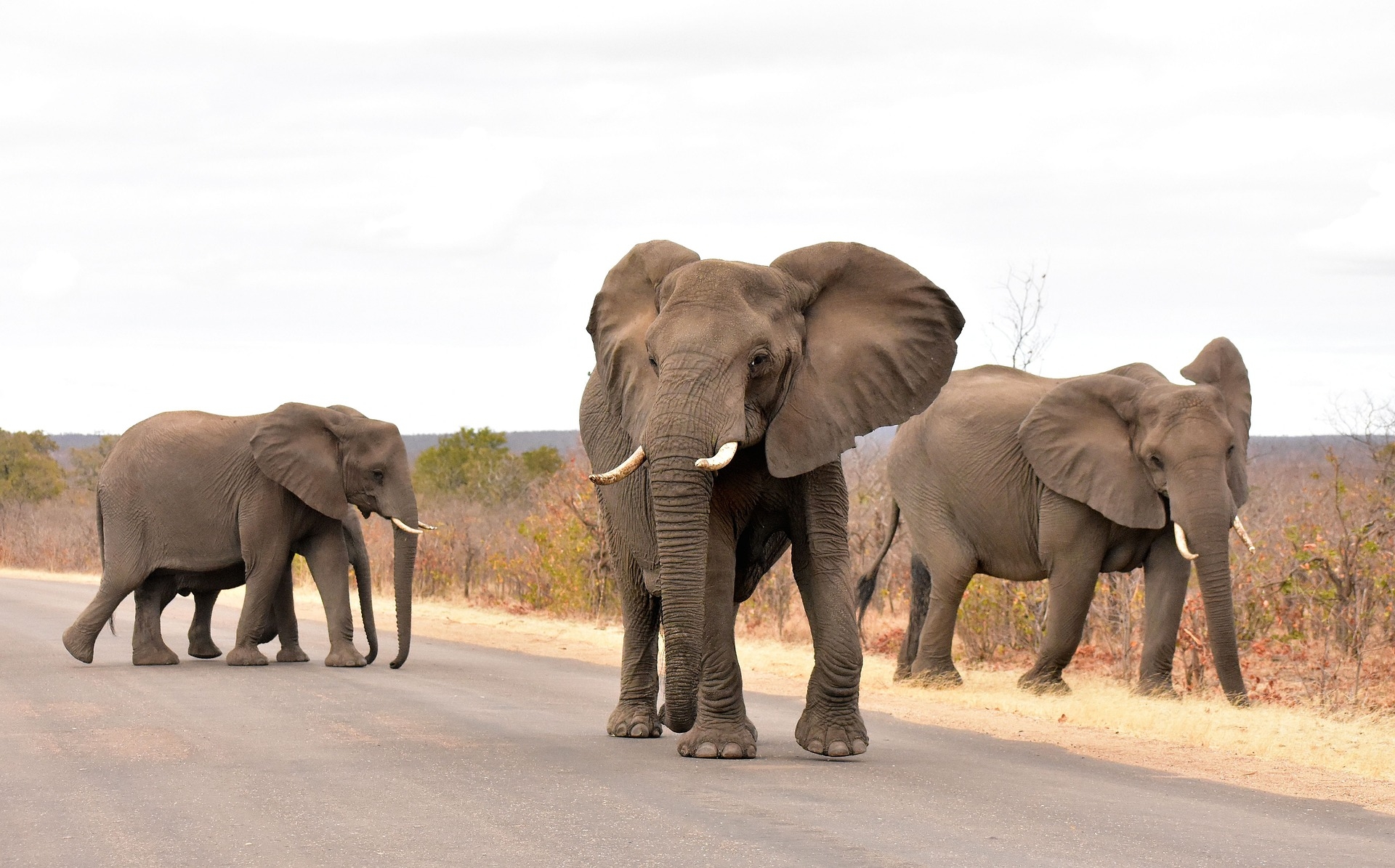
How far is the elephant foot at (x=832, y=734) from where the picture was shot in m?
9.48

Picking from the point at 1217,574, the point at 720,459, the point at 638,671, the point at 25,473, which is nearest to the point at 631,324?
the point at 720,459

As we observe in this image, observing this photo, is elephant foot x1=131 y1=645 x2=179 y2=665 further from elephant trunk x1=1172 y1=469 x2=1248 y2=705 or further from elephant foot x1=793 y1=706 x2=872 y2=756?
elephant trunk x1=1172 y1=469 x2=1248 y2=705

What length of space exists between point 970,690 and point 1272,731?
375 centimetres

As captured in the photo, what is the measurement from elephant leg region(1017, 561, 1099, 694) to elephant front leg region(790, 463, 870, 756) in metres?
5.50

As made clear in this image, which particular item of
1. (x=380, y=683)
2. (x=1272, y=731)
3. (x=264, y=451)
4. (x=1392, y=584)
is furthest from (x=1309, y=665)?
(x=264, y=451)

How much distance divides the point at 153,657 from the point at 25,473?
4470cm

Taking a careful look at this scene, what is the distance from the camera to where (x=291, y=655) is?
54.1 feet

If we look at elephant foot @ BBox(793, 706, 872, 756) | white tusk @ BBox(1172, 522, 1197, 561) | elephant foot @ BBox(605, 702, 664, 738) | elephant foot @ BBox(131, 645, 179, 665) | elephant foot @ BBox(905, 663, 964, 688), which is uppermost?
white tusk @ BBox(1172, 522, 1197, 561)

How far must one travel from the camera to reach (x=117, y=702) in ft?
40.7

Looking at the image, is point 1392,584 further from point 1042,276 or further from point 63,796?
point 63,796

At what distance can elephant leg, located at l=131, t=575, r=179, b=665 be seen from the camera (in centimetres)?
1612

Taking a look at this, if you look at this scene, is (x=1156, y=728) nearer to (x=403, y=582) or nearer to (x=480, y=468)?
(x=403, y=582)

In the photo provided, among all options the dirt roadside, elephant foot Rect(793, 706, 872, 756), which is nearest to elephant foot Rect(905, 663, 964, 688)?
the dirt roadside

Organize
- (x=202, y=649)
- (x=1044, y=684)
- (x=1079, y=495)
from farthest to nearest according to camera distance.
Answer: (x=202, y=649) → (x=1044, y=684) → (x=1079, y=495)
